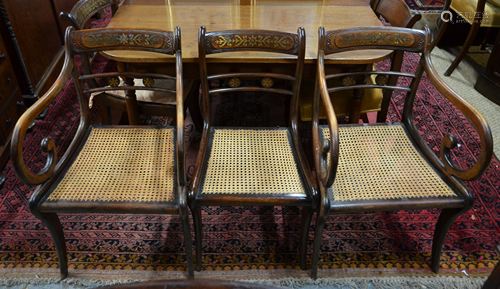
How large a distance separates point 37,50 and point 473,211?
2.96 metres

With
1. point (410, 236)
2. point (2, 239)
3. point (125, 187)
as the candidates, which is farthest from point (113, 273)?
point (410, 236)

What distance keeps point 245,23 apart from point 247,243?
3.76 ft

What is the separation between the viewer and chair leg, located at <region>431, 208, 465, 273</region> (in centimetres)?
149

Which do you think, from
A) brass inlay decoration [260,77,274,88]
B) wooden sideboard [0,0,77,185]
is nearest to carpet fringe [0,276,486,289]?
wooden sideboard [0,0,77,185]

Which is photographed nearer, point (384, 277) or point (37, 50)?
point (384, 277)

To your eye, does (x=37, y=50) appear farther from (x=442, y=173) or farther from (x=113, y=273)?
(x=442, y=173)

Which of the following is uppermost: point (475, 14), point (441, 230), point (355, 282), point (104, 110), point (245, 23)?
point (245, 23)

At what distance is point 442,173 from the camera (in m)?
1.51

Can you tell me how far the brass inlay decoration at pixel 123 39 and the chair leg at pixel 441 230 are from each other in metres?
1.36

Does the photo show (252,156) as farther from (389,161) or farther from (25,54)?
(25,54)

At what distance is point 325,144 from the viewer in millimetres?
1345

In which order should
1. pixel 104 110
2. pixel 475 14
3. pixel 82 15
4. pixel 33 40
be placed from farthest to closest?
pixel 475 14 → pixel 33 40 → pixel 104 110 → pixel 82 15

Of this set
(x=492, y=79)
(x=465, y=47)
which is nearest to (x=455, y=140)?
(x=492, y=79)

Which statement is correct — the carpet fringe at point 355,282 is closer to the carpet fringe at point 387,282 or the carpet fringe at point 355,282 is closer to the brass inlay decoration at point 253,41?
the carpet fringe at point 387,282
